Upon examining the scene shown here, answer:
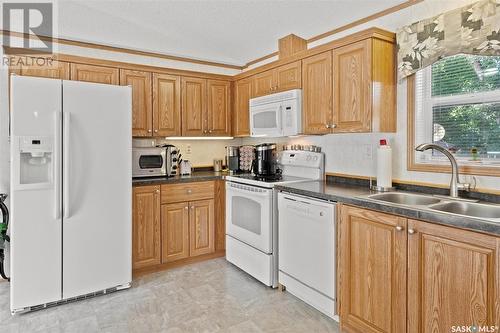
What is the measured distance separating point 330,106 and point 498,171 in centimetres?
126

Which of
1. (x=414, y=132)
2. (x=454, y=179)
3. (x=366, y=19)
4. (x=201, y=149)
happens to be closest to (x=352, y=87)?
(x=414, y=132)

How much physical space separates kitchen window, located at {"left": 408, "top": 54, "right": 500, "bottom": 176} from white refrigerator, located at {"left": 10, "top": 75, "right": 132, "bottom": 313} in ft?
8.14

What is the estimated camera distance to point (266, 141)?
414 cm

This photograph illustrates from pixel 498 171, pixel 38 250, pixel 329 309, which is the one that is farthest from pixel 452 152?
pixel 38 250

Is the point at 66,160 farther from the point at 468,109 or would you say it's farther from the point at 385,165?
the point at 468,109

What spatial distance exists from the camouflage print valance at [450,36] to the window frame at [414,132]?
0.18 metres

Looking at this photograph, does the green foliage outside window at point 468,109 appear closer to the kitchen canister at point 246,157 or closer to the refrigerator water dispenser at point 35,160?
the kitchen canister at point 246,157

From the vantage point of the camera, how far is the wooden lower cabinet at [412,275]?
151cm

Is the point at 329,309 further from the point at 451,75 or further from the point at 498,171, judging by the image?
the point at 451,75

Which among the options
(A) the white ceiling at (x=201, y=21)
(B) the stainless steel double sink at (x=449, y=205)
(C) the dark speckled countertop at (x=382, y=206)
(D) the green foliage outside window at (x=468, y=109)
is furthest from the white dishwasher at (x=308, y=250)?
(A) the white ceiling at (x=201, y=21)

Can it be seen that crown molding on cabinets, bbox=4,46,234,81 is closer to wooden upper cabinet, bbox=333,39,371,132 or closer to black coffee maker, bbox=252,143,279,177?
black coffee maker, bbox=252,143,279,177

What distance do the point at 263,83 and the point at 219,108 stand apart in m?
0.79

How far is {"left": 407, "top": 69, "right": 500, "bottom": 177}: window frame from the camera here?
2110 mm

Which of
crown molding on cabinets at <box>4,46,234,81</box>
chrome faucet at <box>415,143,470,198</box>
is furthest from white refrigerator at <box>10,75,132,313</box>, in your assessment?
chrome faucet at <box>415,143,470,198</box>
